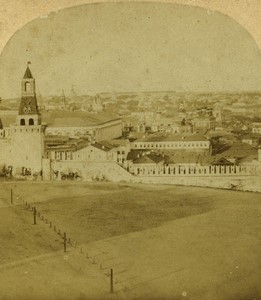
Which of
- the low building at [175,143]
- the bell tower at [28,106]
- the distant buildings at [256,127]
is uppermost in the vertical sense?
the bell tower at [28,106]

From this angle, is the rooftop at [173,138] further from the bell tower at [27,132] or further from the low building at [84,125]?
the bell tower at [27,132]

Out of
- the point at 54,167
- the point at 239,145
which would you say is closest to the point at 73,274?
the point at 54,167

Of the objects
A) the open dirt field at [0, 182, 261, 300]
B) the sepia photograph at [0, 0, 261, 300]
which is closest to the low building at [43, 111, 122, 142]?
the sepia photograph at [0, 0, 261, 300]

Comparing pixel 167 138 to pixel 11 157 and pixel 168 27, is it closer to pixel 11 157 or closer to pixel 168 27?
pixel 168 27

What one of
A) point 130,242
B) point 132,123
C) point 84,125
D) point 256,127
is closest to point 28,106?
point 84,125

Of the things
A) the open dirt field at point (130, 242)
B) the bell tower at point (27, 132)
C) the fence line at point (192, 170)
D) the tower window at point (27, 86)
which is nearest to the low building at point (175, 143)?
the fence line at point (192, 170)

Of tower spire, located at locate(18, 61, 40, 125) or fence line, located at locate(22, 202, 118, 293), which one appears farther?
tower spire, located at locate(18, 61, 40, 125)

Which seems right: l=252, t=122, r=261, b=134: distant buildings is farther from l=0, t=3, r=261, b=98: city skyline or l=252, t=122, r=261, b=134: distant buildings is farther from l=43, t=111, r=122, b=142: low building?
l=43, t=111, r=122, b=142: low building
